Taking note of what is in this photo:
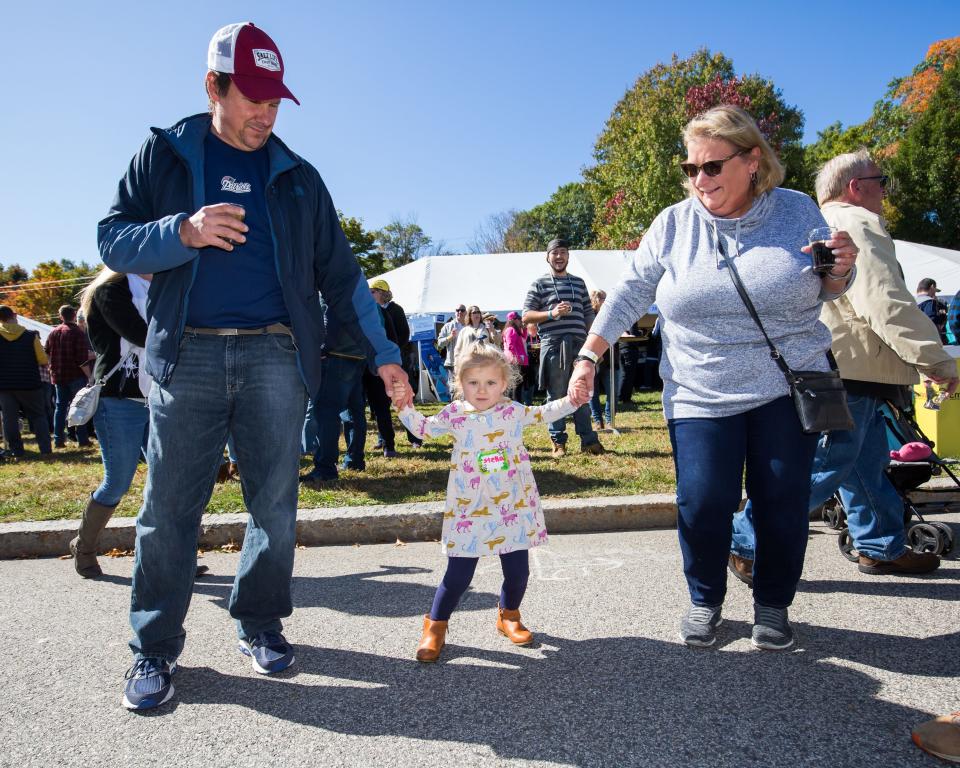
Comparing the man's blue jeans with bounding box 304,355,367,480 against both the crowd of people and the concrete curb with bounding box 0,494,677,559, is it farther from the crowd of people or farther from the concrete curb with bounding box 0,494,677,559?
the crowd of people

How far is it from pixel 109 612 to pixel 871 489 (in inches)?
150

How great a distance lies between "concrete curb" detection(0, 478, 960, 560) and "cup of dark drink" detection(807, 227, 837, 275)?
2686 millimetres

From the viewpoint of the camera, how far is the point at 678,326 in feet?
9.85

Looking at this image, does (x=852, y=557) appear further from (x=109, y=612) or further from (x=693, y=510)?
(x=109, y=612)

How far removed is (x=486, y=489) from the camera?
3002 millimetres

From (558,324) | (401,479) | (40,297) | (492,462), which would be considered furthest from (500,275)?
(40,297)

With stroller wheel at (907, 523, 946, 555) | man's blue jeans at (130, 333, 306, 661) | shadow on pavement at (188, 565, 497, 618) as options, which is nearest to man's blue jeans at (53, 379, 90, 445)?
shadow on pavement at (188, 565, 497, 618)

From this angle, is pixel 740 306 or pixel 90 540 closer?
pixel 740 306

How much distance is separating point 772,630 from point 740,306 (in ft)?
4.14

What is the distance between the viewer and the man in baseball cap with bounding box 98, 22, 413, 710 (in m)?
2.59

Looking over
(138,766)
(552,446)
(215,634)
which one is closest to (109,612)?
(215,634)

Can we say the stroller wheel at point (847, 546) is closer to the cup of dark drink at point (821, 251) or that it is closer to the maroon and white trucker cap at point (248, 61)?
the cup of dark drink at point (821, 251)

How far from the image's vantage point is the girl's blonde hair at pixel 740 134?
2857 millimetres

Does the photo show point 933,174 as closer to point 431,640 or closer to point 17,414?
point 17,414
